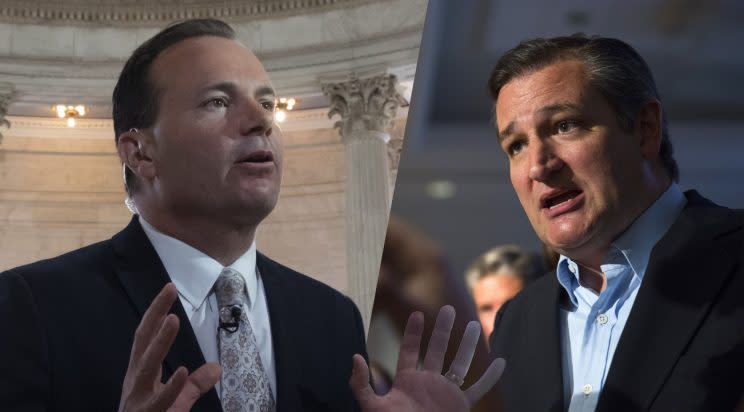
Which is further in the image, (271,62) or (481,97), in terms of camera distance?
(271,62)

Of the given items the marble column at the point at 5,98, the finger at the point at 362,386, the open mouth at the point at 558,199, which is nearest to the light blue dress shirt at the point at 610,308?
the open mouth at the point at 558,199

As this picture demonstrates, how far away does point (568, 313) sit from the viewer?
2025mm

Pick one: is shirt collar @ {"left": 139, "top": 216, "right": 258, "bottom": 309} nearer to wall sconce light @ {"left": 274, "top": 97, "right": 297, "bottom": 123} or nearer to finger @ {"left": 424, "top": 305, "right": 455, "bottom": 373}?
finger @ {"left": 424, "top": 305, "right": 455, "bottom": 373}

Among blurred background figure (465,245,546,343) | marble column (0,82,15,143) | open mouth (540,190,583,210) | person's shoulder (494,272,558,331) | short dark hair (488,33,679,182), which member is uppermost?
short dark hair (488,33,679,182)

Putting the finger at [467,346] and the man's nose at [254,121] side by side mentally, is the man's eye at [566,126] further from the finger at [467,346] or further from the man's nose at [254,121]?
the man's nose at [254,121]

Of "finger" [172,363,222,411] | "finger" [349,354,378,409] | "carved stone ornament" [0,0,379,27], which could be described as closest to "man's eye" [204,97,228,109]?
"finger" [172,363,222,411]

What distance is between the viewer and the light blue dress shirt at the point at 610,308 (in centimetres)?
186

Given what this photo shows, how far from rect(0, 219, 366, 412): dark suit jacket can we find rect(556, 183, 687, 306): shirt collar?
1415mm

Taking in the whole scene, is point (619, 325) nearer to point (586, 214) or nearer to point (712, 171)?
point (586, 214)

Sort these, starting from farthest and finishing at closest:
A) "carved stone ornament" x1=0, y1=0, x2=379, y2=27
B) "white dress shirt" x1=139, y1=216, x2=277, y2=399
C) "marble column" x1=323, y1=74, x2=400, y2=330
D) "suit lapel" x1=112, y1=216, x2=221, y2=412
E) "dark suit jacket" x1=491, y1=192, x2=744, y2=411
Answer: "carved stone ornament" x1=0, y1=0, x2=379, y2=27
"marble column" x1=323, y1=74, x2=400, y2=330
"white dress shirt" x1=139, y1=216, x2=277, y2=399
"suit lapel" x1=112, y1=216, x2=221, y2=412
"dark suit jacket" x1=491, y1=192, x2=744, y2=411

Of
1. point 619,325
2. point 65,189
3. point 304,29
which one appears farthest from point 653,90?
point 65,189

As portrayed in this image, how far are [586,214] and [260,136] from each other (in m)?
1.55

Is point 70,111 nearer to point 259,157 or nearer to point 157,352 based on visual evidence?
point 259,157

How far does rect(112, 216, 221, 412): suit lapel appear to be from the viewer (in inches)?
118
